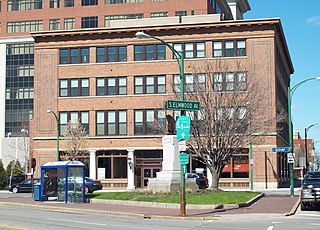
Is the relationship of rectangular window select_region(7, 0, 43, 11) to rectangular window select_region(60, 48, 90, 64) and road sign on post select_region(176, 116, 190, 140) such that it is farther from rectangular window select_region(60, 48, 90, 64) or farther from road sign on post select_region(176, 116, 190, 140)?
road sign on post select_region(176, 116, 190, 140)

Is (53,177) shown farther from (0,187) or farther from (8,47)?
(8,47)

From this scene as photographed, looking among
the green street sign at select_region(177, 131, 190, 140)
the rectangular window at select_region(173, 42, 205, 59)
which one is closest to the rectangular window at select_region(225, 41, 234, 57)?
the rectangular window at select_region(173, 42, 205, 59)

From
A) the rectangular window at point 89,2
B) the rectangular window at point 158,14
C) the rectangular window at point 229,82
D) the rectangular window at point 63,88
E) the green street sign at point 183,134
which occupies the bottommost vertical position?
the green street sign at point 183,134

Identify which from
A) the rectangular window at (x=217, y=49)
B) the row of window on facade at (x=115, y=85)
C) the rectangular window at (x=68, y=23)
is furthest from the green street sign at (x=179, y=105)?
the rectangular window at (x=68, y=23)

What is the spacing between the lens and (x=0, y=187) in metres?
63.8

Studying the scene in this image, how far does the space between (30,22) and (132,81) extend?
29.9 m

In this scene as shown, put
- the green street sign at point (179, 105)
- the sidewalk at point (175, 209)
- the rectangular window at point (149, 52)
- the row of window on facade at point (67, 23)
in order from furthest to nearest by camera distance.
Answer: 1. the row of window on facade at point (67, 23)
2. the rectangular window at point (149, 52)
3. the sidewalk at point (175, 209)
4. the green street sign at point (179, 105)

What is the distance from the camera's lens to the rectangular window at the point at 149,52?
57.7 metres

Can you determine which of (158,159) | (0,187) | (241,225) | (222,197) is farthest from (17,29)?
(241,225)

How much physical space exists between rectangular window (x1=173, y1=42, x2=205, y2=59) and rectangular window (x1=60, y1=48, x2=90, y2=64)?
32.9ft

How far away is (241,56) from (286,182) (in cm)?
1855

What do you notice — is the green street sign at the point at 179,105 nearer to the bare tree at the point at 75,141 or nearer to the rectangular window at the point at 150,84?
the rectangular window at the point at 150,84

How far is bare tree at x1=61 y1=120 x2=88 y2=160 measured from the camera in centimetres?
5606

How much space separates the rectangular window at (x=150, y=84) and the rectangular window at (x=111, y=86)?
132 centimetres
